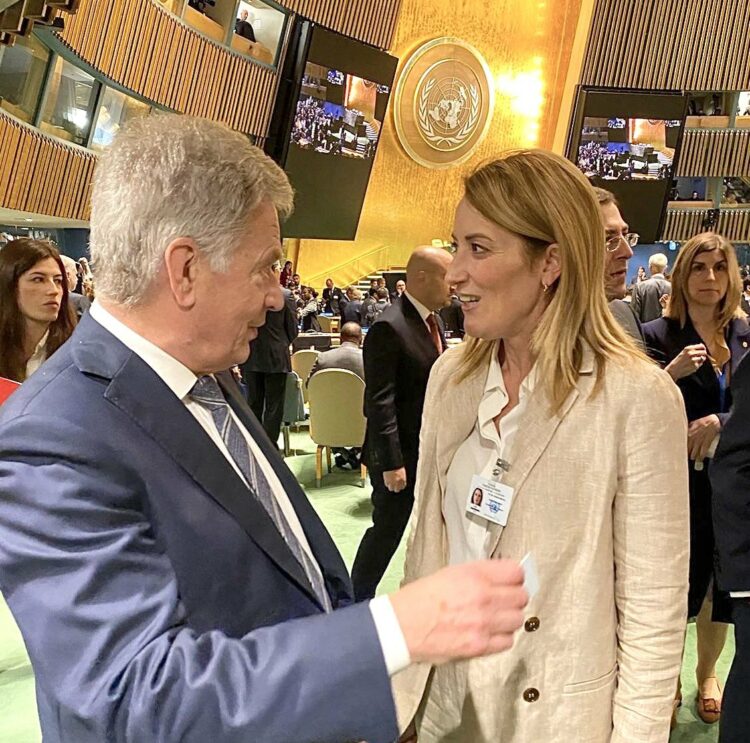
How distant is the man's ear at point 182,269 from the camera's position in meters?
0.96

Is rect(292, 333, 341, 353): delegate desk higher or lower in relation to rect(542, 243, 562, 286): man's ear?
higher

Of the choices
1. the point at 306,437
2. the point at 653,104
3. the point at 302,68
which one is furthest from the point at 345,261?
the point at 306,437

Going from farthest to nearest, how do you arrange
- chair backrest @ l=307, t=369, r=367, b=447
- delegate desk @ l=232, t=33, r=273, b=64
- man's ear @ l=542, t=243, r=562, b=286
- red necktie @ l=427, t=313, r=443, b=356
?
delegate desk @ l=232, t=33, r=273, b=64, chair backrest @ l=307, t=369, r=367, b=447, red necktie @ l=427, t=313, r=443, b=356, man's ear @ l=542, t=243, r=562, b=286

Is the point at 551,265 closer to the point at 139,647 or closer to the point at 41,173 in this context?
the point at 139,647

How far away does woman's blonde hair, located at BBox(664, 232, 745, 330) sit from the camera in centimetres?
289

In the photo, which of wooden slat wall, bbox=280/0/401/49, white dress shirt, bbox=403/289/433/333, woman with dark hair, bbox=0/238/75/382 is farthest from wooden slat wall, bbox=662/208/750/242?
woman with dark hair, bbox=0/238/75/382

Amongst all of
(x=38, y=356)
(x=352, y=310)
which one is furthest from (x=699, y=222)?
(x=38, y=356)

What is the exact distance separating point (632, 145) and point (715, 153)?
240 cm

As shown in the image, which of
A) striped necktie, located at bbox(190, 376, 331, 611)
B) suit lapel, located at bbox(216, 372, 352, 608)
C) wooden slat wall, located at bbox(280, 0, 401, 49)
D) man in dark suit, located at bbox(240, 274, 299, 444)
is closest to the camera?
striped necktie, located at bbox(190, 376, 331, 611)

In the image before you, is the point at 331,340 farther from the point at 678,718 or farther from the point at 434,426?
the point at 434,426

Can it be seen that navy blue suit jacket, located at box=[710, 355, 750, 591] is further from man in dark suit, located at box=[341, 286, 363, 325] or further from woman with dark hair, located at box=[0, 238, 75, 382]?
man in dark suit, located at box=[341, 286, 363, 325]

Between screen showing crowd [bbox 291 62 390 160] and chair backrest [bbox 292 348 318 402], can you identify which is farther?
screen showing crowd [bbox 291 62 390 160]

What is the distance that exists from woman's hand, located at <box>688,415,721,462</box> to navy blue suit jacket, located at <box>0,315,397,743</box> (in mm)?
2030

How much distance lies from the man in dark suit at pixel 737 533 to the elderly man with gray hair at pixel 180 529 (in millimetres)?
1007
